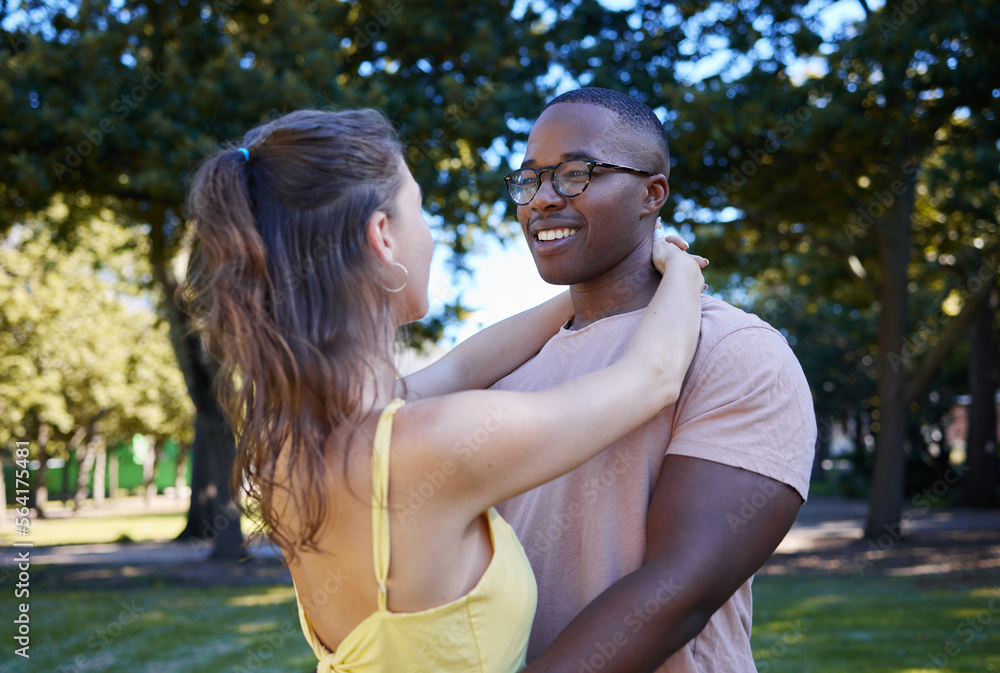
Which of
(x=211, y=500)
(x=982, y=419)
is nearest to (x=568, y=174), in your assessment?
(x=211, y=500)

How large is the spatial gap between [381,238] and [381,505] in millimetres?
514

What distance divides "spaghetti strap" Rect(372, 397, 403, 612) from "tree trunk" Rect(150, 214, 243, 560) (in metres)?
11.1

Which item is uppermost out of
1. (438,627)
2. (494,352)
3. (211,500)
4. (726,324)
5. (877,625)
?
(726,324)

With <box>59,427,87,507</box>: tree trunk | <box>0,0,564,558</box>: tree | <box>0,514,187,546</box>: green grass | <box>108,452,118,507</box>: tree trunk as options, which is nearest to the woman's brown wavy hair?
A: <box>0,0,564,558</box>: tree

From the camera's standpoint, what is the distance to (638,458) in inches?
69.7

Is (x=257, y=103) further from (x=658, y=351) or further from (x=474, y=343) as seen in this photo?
(x=658, y=351)

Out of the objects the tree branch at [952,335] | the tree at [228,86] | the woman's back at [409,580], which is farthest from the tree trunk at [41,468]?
the woman's back at [409,580]

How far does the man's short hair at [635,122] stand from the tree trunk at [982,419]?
19638mm

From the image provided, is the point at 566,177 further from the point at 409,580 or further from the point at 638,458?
the point at 409,580

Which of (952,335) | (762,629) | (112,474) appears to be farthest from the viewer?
(112,474)

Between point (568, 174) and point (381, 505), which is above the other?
point (568, 174)

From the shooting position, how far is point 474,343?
2.42 m

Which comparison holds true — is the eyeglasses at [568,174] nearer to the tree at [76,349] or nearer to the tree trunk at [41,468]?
the tree at [76,349]

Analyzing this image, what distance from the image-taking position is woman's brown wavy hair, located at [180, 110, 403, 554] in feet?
4.77
